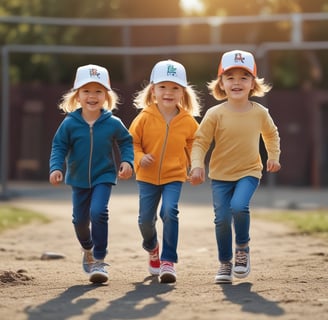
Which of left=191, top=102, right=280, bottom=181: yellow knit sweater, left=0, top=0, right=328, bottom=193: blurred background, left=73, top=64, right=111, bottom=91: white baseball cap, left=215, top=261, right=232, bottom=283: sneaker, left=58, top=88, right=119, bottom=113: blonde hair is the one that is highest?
left=0, top=0, right=328, bottom=193: blurred background

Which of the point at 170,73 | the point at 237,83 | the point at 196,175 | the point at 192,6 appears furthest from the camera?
the point at 192,6

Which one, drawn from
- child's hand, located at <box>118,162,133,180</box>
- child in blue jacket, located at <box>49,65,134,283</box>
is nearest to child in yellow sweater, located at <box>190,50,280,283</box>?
child's hand, located at <box>118,162,133,180</box>

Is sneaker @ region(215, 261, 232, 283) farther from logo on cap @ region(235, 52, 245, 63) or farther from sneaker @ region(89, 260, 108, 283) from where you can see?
logo on cap @ region(235, 52, 245, 63)

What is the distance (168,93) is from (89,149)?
65cm

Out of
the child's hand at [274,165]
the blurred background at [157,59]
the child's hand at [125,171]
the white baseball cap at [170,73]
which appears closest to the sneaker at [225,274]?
the child's hand at [274,165]

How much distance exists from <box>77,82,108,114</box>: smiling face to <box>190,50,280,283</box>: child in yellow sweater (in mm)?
659

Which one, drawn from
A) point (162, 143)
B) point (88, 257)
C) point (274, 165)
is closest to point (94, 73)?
point (162, 143)

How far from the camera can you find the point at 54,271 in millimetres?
6801

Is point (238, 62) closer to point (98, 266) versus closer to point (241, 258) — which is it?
point (241, 258)

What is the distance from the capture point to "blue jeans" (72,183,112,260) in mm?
6105

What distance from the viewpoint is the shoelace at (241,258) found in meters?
6.12

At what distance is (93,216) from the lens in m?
6.11

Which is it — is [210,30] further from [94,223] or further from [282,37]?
[94,223]

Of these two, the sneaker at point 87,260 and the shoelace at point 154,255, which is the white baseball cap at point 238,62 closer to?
the shoelace at point 154,255
